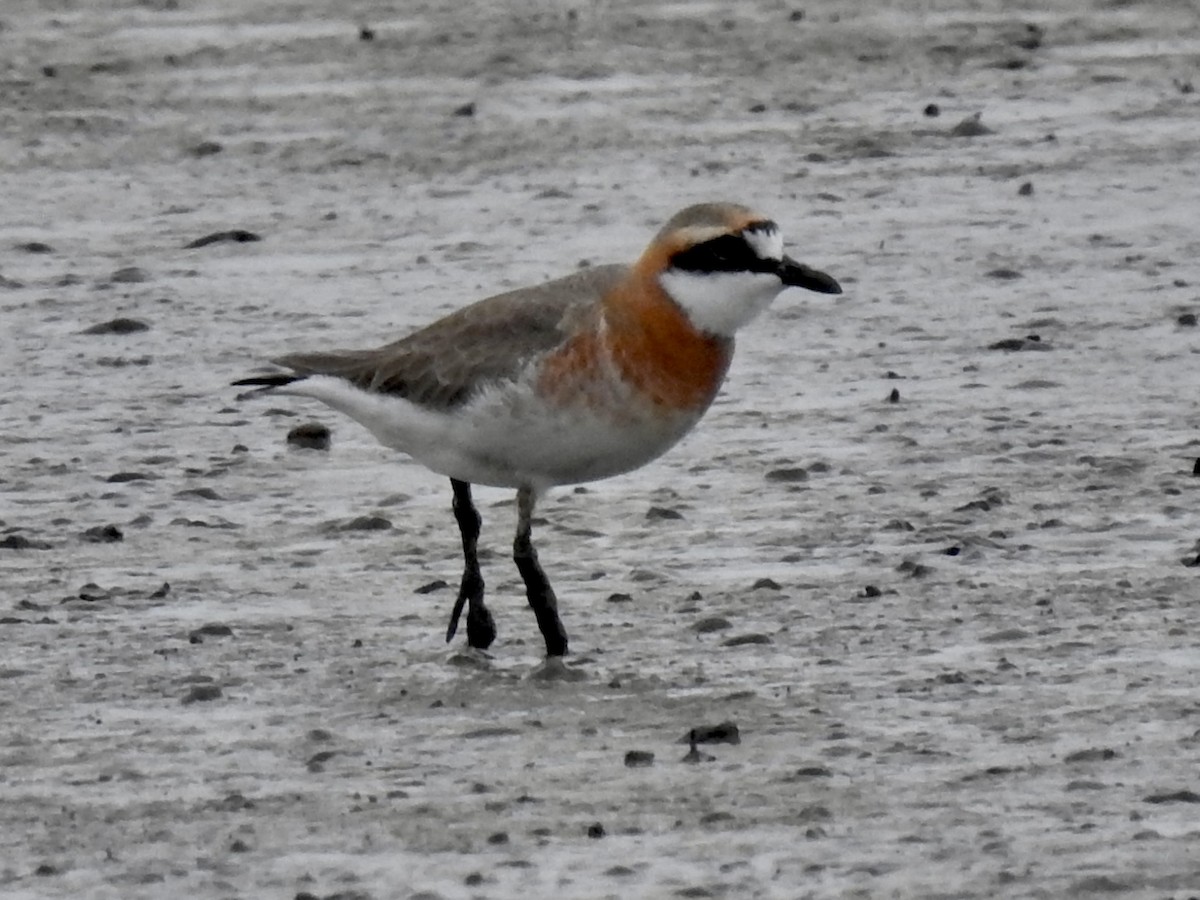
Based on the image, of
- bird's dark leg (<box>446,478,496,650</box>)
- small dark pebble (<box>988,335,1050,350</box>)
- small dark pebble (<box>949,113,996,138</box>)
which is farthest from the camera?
small dark pebble (<box>949,113,996,138</box>)

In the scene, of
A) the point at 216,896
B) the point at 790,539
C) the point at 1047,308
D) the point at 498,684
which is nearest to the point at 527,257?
the point at 1047,308

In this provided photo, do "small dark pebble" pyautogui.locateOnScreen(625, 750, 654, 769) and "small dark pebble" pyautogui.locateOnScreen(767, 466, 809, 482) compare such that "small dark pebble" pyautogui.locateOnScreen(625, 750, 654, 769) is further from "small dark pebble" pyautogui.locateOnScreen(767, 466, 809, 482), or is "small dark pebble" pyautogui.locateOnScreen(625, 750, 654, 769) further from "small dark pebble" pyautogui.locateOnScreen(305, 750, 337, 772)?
"small dark pebble" pyautogui.locateOnScreen(767, 466, 809, 482)

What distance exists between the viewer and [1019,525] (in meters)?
10.0

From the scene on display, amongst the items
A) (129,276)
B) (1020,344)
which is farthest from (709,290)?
(129,276)

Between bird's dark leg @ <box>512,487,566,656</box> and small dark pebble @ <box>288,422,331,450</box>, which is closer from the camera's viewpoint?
bird's dark leg @ <box>512,487,566,656</box>

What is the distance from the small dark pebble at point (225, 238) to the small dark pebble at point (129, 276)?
1.61 ft

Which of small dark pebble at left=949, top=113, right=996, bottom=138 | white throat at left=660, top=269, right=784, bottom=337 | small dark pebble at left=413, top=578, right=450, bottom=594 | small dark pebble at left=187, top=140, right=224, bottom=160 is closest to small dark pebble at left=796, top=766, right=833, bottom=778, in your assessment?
white throat at left=660, top=269, right=784, bottom=337

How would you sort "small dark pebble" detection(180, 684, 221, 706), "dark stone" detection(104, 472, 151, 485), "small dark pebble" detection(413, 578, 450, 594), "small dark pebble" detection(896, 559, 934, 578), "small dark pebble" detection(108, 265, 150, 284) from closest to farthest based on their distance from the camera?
"small dark pebble" detection(180, 684, 221, 706) < "small dark pebble" detection(896, 559, 934, 578) < "small dark pebble" detection(413, 578, 450, 594) < "dark stone" detection(104, 472, 151, 485) < "small dark pebble" detection(108, 265, 150, 284)

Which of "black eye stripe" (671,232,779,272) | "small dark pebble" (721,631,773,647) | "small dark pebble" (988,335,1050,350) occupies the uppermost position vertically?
"black eye stripe" (671,232,779,272)

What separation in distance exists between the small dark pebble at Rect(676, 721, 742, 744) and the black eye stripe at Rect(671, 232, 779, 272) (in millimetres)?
1478

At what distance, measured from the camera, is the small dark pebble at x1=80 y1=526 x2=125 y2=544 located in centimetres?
1018

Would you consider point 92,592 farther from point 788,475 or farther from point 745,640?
point 788,475

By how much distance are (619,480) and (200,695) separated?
8.91ft

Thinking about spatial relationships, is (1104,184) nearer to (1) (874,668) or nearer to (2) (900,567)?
(2) (900,567)
